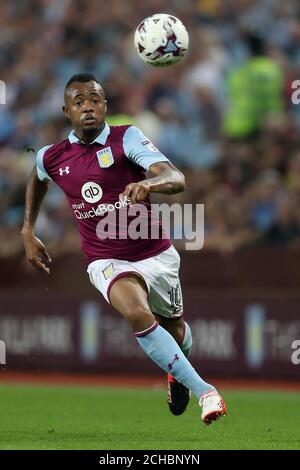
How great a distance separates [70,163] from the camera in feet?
26.5

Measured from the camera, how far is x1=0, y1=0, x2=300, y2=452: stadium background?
13.1 metres

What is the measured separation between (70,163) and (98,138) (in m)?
0.28

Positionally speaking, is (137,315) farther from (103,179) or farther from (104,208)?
(103,179)

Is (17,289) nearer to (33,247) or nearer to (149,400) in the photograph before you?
(149,400)

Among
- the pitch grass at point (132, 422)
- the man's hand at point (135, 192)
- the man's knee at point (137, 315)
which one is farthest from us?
the man's knee at point (137, 315)

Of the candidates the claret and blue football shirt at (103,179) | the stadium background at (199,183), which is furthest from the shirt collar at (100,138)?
the stadium background at (199,183)

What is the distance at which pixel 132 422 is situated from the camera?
880 centimetres

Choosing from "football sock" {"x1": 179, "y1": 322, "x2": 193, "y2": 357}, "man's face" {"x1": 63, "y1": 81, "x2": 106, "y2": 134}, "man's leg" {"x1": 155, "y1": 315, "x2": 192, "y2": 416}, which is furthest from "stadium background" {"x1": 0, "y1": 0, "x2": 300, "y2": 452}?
"man's face" {"x1": 63, "y1": 81, "x2": 106, "y2": 134}

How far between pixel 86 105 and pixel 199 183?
583 centimetres

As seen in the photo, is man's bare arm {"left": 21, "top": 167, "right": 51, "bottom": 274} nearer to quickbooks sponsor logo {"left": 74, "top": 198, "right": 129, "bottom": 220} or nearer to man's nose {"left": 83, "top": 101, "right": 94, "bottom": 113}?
quickbooks sponsor logo {"left": 74, "top": 198, "right": 129, "bottom": 220}

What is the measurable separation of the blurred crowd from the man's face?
5.34m

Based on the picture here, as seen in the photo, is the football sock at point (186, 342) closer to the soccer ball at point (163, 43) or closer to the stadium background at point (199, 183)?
the soccer ball at point (163, 43)

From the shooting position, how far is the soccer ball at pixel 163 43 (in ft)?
28.5

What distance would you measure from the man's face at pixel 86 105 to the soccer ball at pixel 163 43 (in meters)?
0.95
